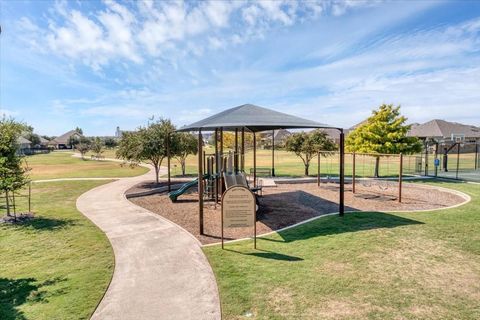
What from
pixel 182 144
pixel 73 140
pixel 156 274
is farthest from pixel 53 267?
pixel 73 140

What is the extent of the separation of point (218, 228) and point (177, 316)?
519cm

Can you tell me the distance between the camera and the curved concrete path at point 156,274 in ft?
16.5

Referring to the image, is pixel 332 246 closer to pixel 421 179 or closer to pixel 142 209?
pixel 142 209

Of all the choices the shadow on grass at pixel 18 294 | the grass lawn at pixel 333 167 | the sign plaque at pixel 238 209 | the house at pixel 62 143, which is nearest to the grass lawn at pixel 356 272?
the sign plaque at pixel 238 209

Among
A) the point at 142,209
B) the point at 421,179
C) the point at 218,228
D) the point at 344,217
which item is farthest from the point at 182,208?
the point at 421,179

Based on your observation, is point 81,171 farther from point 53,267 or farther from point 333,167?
point 333,167

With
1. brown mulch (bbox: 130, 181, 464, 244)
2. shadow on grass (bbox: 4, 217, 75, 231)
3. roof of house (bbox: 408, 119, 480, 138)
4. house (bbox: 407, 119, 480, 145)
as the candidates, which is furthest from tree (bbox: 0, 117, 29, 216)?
roof of house (bbox: 408, 119, 480, 138)

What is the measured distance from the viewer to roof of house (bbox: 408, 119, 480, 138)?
177 feet

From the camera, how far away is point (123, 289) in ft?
18.9

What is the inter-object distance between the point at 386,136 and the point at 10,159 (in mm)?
22293

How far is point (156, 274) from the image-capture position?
6375mm

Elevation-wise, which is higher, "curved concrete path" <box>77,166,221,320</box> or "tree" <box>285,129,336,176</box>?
"tree" <box>285,129,336,176</box>

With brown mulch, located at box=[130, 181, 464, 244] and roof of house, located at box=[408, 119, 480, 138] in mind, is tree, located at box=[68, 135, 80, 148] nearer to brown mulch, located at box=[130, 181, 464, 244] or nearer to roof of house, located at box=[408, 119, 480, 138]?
brown mulch, located at box=[130, 181, 464, 244]

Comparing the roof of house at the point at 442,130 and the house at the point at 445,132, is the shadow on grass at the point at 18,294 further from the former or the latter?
the roof of house at the point at 442,130
